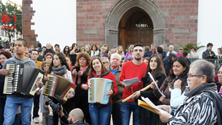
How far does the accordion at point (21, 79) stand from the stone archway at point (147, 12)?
9.69m

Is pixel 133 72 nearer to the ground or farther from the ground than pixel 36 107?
farther from the ground

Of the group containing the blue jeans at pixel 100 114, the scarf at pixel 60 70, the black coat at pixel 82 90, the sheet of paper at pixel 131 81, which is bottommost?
the blue jeans at pixel 100 114

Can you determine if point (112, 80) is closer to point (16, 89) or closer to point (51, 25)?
point (16, 89)

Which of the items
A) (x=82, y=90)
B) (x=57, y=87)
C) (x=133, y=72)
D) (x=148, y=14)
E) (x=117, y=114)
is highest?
(x=148, y=14)

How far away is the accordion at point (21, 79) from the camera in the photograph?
11.4 ft

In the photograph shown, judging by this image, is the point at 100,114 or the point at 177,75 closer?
the point at 177,75

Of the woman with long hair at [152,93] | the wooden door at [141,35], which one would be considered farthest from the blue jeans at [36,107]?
the wooden door at [141,35]

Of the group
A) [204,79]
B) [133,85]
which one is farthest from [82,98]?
[204,79]

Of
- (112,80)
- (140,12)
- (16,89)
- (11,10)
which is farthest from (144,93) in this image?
(11,10)

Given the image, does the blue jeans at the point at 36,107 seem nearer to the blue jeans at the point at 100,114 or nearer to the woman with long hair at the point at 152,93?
the blue jeans at the point at 100,114

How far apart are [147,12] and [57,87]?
34.2 ft

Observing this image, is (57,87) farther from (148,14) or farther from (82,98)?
(148,14)

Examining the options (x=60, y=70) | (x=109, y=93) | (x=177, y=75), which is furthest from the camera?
(x=60, y=70)

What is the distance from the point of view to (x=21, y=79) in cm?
350
